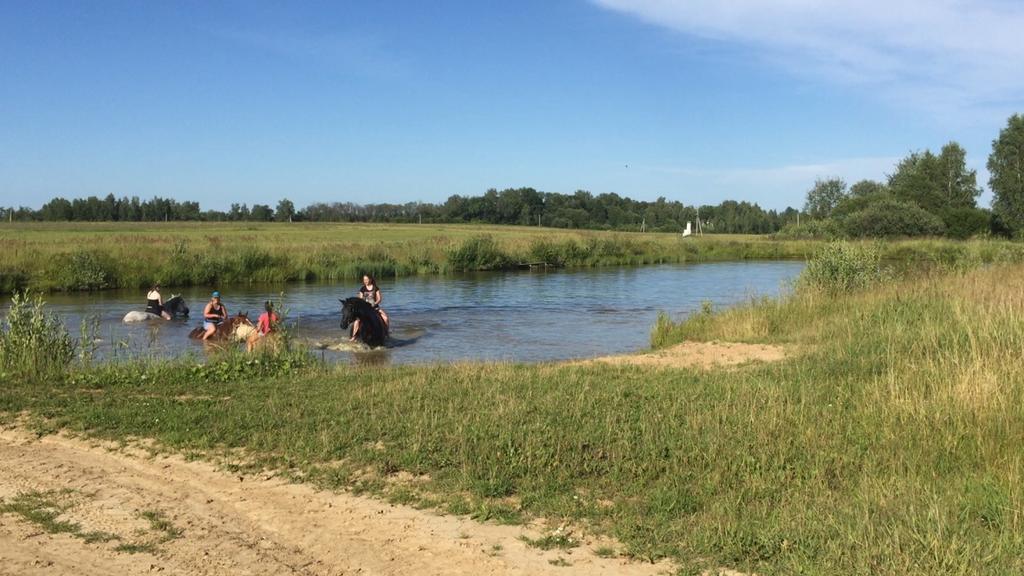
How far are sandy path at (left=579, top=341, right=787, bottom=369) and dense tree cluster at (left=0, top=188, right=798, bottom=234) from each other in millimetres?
111229

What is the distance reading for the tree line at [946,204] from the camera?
66.9 metres

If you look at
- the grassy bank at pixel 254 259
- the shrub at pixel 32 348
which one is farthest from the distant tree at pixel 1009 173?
the shrub at pixel 32 348

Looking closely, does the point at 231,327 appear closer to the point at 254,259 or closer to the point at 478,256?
the point at 254,259

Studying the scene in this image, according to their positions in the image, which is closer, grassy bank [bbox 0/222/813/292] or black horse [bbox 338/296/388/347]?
black horse [bbox 338/296/388/347]

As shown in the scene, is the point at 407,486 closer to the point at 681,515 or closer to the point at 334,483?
the point at 334,483

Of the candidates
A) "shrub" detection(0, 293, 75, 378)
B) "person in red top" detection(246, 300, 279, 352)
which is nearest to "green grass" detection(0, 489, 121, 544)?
"shrub" detection(0, 293, 75, 378)

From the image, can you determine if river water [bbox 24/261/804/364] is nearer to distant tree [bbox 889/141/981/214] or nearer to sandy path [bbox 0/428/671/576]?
sandy path [bbox 0/428/671/576]

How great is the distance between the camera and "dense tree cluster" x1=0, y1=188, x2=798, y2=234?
126125 mm

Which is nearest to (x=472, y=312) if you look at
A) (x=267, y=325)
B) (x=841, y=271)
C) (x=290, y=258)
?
(x=267, y=325)

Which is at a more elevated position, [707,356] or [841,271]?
[841,271]

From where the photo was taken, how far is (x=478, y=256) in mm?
49812

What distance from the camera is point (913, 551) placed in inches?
195

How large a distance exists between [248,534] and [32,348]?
302 inches

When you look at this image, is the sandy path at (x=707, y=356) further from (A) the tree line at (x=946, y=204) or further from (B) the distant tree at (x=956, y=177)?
(B) the distant tree at (x=956, y=177)
